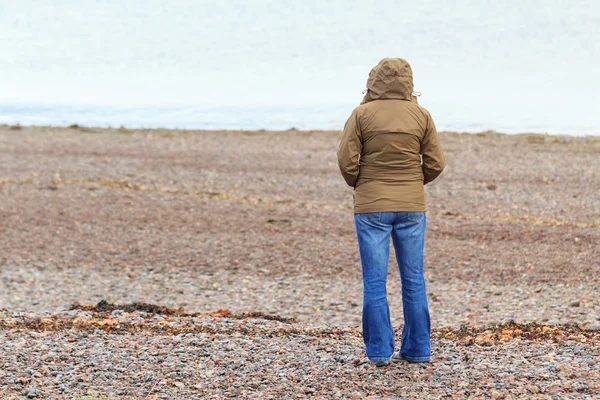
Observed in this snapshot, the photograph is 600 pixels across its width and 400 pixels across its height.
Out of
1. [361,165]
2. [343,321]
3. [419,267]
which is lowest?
[343,321]

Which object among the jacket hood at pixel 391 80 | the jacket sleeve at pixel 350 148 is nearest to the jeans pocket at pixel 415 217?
the jacket sleeve at pixel 350 148

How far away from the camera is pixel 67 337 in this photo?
23.8 ft

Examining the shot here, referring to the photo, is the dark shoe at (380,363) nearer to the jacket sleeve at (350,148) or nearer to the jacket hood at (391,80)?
the jacket sleeve at (350,148)

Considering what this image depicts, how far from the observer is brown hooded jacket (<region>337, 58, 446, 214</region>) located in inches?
235

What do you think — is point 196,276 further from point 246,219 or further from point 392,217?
point 392,217

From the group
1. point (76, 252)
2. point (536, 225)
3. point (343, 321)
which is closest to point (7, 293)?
point (76, 252)

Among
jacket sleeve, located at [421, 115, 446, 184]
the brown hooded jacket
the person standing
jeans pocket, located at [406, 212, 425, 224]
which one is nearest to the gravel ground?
the person standing

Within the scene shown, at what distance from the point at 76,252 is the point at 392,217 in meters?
7.88

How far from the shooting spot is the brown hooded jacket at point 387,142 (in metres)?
5.97

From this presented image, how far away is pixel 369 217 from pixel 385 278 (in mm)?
456

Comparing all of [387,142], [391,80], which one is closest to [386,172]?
[387,142]

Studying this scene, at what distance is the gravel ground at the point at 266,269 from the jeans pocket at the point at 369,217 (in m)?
1.03

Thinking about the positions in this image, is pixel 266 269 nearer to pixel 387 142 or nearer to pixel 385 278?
pixel 385 278

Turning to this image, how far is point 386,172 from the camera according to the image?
6.01 m
